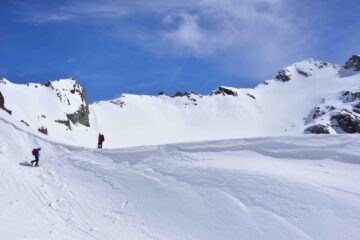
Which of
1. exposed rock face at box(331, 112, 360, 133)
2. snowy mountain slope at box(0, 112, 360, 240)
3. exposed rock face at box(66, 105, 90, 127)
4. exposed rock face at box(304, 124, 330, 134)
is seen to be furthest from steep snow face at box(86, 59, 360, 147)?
snowy mountain slope at box(0, 112, 360, 240)

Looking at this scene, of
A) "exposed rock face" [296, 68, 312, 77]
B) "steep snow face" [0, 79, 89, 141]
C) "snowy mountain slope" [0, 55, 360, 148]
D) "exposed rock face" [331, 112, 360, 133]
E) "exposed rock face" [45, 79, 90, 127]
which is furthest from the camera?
"exposed rock face" [296, 68, 312, 77]

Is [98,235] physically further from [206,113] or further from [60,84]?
[206,113]

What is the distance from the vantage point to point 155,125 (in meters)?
107

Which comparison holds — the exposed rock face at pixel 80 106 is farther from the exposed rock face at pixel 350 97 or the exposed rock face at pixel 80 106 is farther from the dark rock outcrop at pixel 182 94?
the exposed rock face at pixel 350 97

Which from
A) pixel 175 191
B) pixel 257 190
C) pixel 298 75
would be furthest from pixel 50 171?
pixel 298 75

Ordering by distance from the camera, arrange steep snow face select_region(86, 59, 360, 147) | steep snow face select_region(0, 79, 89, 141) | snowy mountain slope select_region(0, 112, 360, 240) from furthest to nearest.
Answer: steep snow face select_region(86, 59, 360, 147)
steep snow face select_region(0, 79, 89, 141)
snowy mountain slope select_region(0, 112, 360, 240)

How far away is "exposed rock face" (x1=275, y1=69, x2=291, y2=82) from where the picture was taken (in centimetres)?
17412

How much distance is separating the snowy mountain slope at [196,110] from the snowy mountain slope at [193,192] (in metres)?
42.8

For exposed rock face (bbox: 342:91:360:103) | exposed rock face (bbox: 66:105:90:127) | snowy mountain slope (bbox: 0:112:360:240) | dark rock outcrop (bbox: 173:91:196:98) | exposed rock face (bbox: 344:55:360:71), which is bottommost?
snowy mountain slope (bbox: 0:112:360:240)

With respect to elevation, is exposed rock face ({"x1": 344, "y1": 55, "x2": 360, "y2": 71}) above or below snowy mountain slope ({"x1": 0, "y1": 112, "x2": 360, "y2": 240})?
above

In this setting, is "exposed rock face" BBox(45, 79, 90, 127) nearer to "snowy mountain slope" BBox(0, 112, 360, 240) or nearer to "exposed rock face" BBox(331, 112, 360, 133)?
"snowy mountain slope" BBox(0, 112, 360, 240)

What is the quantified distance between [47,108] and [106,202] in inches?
2674

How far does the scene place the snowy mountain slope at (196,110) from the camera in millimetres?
80806

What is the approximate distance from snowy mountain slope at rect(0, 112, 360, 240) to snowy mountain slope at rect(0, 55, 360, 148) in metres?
42.8
